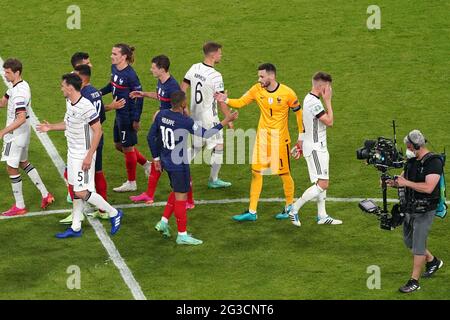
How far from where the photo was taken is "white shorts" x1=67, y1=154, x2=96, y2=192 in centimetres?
1747

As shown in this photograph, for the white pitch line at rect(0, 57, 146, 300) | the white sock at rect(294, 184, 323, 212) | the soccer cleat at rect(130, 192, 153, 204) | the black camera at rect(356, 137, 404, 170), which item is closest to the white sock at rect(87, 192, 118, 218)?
the white pitch line at rect(0, 57, 146, 300)

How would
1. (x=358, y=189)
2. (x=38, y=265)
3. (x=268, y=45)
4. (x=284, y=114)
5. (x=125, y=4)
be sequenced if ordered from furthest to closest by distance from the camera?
(x=125, y=4)
(x=268, y=45)
(x=358, y=189)
(x=284, y=114)
(x=38, y=265)

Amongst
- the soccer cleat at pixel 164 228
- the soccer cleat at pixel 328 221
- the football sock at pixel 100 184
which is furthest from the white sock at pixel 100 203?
the soccer cleat at pixel 328 221

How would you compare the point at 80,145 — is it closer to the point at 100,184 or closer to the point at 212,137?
the point at 100,184

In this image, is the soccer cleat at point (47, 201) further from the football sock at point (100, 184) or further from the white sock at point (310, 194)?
the white sock at point (310, 194)

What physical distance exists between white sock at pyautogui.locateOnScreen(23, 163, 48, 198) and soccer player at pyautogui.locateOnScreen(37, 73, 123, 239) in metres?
1.45

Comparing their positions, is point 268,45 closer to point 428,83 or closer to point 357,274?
point 428,83

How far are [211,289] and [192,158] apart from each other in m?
4.39

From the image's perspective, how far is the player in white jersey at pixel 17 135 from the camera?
1812 centimetres

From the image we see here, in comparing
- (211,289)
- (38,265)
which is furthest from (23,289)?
(211,289)

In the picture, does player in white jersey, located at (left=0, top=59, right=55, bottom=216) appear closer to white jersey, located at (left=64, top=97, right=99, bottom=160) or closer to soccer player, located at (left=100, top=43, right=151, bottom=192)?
white jersey, located at (left=64, top=97, right=99, bottom=160)

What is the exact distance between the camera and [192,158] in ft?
65.2
